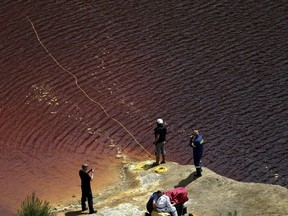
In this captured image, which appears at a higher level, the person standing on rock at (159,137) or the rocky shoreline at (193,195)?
the person standing on rock at (159,137)

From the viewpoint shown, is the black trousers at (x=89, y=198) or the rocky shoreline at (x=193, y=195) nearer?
the rocky shoreline at (x=193, y=195)

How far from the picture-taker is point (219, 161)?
85.7ft

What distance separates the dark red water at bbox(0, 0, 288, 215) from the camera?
25.6 meters

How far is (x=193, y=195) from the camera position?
21031 mm

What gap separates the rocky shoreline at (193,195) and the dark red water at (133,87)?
1.33 meters

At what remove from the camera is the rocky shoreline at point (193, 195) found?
19812 millimetres

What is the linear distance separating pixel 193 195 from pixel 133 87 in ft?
38.3

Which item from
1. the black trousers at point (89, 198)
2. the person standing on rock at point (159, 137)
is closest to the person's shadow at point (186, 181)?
the person standing on rock at point (159, 137)

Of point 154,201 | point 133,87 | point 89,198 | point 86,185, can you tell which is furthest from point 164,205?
point 133,87

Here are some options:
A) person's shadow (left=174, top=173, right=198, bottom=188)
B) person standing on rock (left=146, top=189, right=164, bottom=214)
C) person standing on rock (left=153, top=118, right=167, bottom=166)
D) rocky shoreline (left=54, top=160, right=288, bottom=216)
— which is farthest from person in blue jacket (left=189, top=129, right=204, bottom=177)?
person standing on rock (left=146, top=189, right=164, bottom=214)

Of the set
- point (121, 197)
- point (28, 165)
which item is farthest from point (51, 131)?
point (121, 197)

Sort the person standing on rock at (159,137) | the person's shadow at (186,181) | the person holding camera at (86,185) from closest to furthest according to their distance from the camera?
the person holding camera at (86,185), the person's shadow at (186,181), the person standing on rock at (159,137)

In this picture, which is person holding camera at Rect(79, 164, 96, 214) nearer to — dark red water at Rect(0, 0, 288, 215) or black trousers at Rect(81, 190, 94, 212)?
black trousers at Rect(81, 190, 94, 212)

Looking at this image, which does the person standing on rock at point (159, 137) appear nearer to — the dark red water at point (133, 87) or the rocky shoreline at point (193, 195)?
the rocky shoreline at point (193, 195)
